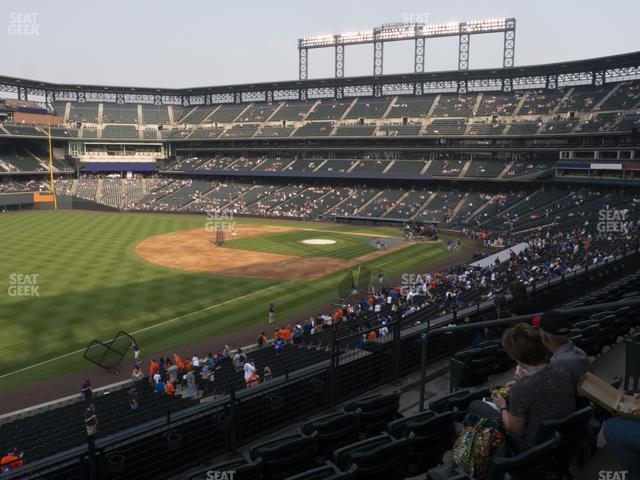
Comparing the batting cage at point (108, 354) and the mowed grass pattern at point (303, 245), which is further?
the mowed grass pattern at point (303, 245)

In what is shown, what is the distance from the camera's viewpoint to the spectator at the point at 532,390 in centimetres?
475

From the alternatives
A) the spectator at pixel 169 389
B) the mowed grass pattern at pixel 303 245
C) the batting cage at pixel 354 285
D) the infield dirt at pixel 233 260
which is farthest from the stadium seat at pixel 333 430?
the mowed grass pattern at pixel 303 245

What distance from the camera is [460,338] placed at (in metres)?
11.7

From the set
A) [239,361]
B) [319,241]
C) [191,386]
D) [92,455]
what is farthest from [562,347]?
[319,241]

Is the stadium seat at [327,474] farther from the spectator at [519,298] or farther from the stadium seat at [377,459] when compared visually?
the spectator at [519,298]

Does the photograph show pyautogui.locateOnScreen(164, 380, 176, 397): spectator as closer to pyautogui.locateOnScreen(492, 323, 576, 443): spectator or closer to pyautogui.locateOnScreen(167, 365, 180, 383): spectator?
pyautogui.locateOnScreen(167, 365, 180, 383): spectator

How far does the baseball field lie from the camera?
24.8 meters

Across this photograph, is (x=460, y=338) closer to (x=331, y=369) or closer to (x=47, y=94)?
(x=331, y=369)

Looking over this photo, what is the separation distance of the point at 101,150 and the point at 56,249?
6207 cm

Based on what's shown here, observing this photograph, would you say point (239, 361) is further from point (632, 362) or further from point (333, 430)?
point (632, 362)

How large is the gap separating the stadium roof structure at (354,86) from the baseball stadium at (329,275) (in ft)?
1.42

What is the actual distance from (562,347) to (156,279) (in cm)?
3461

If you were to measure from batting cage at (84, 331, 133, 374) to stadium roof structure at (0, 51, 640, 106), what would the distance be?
233 feet

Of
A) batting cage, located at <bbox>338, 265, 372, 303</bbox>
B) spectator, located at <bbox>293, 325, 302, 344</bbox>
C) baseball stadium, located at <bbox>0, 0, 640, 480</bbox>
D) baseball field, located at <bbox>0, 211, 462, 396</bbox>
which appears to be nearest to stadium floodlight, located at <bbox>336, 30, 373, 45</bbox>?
baseball stadium, located at <bbox>0, 0, 640, 480</bbox>
